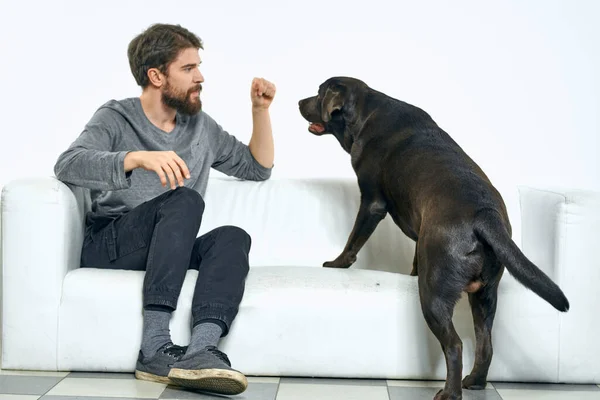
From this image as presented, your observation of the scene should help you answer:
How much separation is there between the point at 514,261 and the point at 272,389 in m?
0.74

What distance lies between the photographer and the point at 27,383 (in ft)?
7.84

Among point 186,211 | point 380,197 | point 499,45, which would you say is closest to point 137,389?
point 186,211

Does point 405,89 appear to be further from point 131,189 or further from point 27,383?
point 27,383

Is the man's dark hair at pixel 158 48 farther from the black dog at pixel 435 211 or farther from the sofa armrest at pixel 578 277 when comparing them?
the sofa armrest at pixel 578 277

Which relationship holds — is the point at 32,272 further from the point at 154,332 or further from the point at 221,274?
the point at 221,274

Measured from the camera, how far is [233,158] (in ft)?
10.2

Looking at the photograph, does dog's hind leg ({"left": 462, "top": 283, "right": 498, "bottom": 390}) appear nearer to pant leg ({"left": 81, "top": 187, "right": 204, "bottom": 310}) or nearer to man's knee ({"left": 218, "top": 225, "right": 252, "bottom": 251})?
man's knee ({"left": 218, "top": 225, "right": 252, "bottom": 251})

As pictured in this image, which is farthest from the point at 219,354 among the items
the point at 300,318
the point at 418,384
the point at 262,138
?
the point at 262,138

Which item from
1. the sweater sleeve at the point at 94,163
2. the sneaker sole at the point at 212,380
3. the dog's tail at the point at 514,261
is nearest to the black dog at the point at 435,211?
Result: the dog's tail at the point at 514,261

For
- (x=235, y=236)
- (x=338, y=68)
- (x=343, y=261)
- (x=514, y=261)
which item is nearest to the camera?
(x=514, y=261)

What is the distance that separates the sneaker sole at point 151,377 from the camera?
2350mm

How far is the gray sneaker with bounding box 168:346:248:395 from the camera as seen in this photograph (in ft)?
7.16

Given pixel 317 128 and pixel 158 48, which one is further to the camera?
pixel 317 128

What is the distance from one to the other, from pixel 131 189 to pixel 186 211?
348mm
